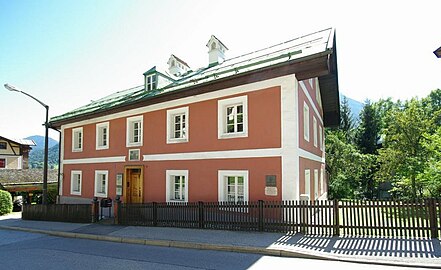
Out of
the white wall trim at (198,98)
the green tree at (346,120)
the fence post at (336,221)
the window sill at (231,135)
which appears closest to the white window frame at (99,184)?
the white wall trim at (198,98)

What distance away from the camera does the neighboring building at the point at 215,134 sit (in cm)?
986

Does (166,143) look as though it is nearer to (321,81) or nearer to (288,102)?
(288,102)

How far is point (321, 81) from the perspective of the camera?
17.0 m

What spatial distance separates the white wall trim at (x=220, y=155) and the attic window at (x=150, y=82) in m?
3.98

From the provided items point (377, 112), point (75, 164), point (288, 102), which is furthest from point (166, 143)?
point (377, 112)

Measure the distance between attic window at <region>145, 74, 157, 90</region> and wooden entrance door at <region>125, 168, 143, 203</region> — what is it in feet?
15.1

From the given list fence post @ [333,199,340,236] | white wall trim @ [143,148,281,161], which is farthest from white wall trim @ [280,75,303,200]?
fence post @ [333,199,340,236]

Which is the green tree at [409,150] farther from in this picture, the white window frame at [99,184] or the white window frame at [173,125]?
Result: the white window frame at [99,184]

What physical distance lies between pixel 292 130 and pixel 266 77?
88.8 inches

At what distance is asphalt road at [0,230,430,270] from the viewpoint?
6359 mm

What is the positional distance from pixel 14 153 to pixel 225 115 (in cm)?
4235

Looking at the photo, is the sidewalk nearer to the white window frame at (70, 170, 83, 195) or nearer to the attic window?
the white window frame at (70, 170, 83, 195)

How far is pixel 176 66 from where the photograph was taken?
59.9 ft

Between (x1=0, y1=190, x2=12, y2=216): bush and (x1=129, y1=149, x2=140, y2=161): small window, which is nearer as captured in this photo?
(x1=129, y1=149, x2=140, y2=161): small window
